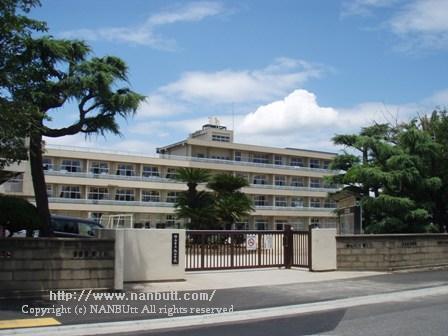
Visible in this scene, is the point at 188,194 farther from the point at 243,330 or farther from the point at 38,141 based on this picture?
the point at 243,330

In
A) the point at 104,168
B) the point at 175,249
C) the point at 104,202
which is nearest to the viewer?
the point at 175,249

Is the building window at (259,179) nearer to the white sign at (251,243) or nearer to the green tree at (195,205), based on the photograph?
the green tree at (195,205)

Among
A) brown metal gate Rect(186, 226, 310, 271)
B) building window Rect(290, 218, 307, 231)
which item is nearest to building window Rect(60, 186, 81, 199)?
building window Rect(290, 218, 307, 231)

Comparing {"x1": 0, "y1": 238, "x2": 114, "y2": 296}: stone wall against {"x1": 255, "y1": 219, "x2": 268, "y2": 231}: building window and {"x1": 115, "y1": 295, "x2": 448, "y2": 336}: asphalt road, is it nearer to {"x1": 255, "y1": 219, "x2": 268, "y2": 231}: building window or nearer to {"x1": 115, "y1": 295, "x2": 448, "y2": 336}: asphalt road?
{"x1": 115, "y1": 295, "x2": 448, "y2": 336}: asphalt road

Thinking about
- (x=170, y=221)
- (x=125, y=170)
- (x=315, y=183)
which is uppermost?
(x=125, y=170)

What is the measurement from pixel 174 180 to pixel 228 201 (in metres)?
35.5

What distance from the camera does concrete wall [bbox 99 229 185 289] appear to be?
1538cm

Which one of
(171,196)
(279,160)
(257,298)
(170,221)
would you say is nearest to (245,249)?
(257,298)

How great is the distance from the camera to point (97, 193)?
7269 cm

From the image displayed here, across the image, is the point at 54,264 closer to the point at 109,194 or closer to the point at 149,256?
the point at 149,256

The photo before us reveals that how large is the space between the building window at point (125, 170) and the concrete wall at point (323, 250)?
5875 cm

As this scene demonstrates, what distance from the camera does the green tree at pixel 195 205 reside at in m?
37.9

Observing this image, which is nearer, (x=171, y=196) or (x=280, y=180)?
(x=171, y=196)

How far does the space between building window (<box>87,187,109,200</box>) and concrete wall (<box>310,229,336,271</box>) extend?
184 ft
